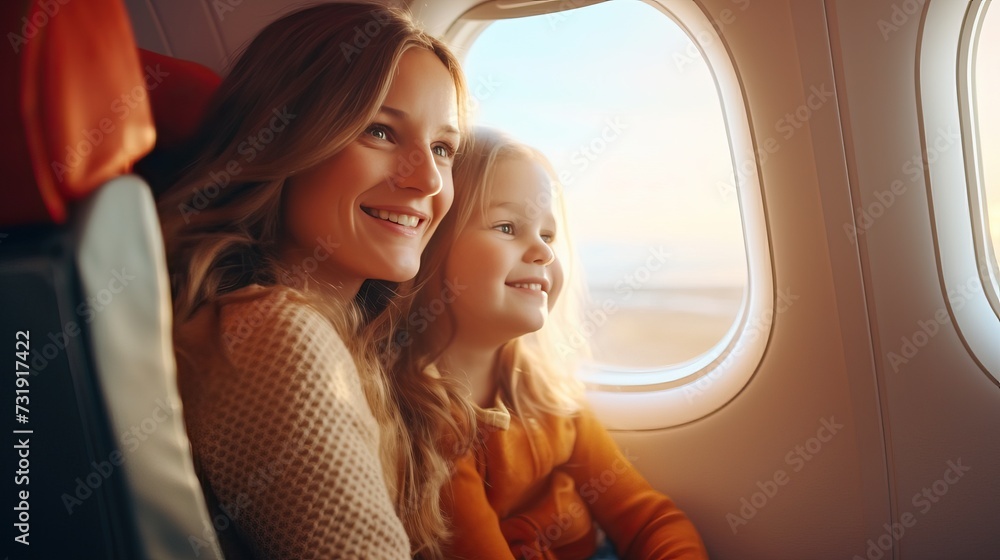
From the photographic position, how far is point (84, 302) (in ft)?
2.40

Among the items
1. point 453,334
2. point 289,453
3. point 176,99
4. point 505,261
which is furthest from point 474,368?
point 176,99

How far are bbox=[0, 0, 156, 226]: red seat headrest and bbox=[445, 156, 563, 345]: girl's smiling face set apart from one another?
78 centimetres

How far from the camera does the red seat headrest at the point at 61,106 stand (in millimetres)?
688

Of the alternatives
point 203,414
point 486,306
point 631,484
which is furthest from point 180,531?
point 631,484

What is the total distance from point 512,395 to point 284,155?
2.40 ft

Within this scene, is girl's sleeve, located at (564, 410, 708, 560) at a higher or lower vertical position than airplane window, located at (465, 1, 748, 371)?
lower

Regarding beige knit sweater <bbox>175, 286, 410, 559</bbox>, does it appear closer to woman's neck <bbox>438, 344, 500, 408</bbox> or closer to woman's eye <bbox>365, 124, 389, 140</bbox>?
woman's eye <bbox>365, 124, 389, 140</bbox>

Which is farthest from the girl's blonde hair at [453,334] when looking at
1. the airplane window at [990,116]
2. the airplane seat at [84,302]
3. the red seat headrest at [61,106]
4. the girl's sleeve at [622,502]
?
the airplane window at [990,116]

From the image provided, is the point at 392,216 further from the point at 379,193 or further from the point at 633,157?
the point at 633,157

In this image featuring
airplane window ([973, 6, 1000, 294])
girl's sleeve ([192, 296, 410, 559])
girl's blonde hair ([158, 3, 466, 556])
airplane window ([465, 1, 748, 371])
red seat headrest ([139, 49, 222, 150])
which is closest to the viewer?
girl's sleeve ([192, 296, 410, 559])

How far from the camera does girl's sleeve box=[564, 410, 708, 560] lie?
5.36 ft

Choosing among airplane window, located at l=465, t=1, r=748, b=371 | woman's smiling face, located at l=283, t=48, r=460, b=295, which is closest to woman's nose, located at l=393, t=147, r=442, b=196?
woman's smiling face, located at l=283, t=48, r=460, b=295

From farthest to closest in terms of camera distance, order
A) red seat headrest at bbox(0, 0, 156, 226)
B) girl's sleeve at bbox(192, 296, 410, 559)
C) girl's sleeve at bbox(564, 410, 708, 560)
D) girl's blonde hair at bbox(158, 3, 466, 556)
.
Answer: girl's sleeve at bbox(564, 410, 708, 560)
girl's blonde hair at bbox(158, 3, 466, 556)
girl's sleeve at bbox(192, 296, 410, 559)
red seat headrest at bbox(0, 0, 156, 226)

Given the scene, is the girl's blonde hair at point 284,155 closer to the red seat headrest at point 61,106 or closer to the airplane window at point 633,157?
the red seat headrest at point 61,106
